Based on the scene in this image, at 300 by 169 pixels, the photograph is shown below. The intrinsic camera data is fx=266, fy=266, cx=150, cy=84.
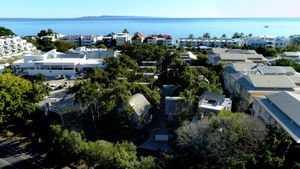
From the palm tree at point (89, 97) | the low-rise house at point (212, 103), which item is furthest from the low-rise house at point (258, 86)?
the palm tree at point (89, 97)

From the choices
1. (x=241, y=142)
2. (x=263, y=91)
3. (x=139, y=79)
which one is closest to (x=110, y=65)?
(x=139, y=79)

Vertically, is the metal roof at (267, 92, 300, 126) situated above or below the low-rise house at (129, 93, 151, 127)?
above

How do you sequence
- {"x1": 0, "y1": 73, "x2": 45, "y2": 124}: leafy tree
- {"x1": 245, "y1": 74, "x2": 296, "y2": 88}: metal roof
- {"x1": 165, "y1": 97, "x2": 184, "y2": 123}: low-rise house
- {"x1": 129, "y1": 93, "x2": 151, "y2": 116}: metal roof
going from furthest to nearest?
1. {"x1": 245, "y1": 74, "x2": 296, "y2": 88}: metal roof
2. {"x1": 0, "y1": 73, "x2": 45, "y2": 124}: leafy tree
3. {"x1": 165, "y1": 97, "x2": 184, "y2": 123}: low-rise house
4. {"x1": 129, "y1": 93, "x2": 151, "y2": 116}: metal roof

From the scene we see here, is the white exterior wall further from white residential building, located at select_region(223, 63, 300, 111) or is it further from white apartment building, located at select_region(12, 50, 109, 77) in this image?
white residential building, located at select_region(223, 63, 300, 111)

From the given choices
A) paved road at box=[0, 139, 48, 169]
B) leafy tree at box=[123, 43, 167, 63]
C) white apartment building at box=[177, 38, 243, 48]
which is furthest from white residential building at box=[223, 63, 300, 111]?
white apartment building at box=[177, 38, 243, 48]

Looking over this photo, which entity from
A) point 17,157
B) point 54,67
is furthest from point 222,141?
point 54,67

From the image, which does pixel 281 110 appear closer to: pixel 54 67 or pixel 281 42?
pixel 54 67

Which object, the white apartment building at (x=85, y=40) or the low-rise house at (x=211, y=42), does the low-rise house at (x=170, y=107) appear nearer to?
the low-rise house at (x=211, y=42)
